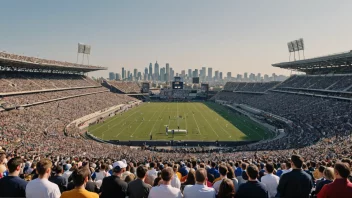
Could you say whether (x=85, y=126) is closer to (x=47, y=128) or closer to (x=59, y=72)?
(x=47, y=128)

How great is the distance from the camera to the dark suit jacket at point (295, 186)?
557 centimetres

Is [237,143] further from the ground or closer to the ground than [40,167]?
closer to the ground

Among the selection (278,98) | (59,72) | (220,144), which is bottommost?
(220,144)

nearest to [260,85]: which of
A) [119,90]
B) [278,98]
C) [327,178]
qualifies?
[278,98]

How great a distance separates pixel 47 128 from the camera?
40500 mm

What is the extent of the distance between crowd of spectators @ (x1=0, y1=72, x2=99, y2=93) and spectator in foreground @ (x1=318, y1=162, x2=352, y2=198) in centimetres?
5234

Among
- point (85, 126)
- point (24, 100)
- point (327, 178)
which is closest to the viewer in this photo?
point (327, 178)

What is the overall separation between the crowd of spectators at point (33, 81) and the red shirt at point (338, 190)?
52330mm

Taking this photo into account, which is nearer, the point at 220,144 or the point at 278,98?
the point at 220,144

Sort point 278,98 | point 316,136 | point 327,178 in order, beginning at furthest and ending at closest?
point 278,98 < point 316,136 < point 327,178

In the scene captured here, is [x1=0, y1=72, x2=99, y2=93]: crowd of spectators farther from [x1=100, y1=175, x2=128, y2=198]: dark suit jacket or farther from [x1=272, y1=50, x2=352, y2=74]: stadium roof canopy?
[x1=272, y1=50, x2=352, y2=74]: stadium roof canopy

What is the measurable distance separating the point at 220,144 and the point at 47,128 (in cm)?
2472

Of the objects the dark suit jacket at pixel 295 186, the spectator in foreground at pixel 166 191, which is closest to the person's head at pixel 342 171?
the dark suit jacket at pixel 295 186

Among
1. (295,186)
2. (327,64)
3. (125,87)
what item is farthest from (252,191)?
(125,87)
